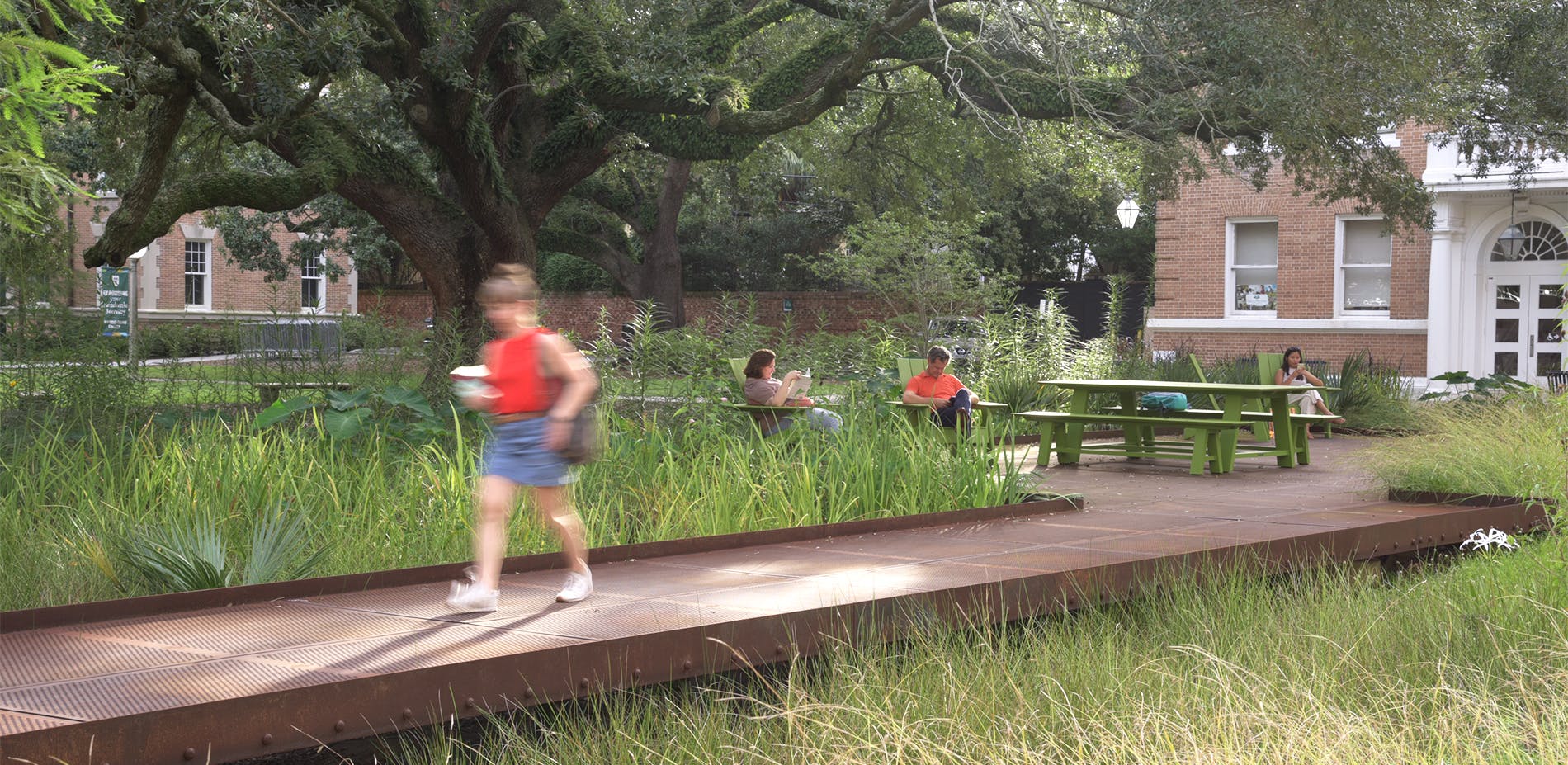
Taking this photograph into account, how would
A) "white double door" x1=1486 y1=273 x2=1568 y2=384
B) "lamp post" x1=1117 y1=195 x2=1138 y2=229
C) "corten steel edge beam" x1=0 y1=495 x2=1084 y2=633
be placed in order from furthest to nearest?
"white double door" x1=1486 y1=273 x2=1568 y2=384, "lamp post" x1=1117 y1=195 x2=1138 y2=229, "corten steel edge beam" x1=0 y1=495 x2=1084 y2=633

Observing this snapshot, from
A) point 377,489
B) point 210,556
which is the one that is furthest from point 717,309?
point 210,556

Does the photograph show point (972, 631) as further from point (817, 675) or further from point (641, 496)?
point (641, 496)

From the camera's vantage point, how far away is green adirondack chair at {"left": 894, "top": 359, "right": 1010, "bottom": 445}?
9102 millimetres

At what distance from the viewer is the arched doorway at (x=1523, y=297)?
82.1 ft

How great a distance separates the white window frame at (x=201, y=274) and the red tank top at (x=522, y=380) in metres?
40.2

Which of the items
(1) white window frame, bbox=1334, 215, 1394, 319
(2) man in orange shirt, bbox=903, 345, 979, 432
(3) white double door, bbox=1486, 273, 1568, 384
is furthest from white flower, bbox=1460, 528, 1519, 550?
(1) white window frame, bbox=1334, 215, 1394, 319

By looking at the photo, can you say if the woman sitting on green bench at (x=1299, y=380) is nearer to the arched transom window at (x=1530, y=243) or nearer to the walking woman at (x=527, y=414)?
the walking woman at (x=527, y=414)

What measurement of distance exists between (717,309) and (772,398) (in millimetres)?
27078

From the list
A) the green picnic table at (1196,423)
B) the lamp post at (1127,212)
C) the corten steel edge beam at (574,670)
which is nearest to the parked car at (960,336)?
the lamp post at (1127,212)

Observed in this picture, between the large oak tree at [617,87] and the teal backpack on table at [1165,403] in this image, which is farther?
the teal backpack on table at [1165,403]

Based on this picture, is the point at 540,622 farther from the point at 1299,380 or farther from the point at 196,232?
the point at 196,232

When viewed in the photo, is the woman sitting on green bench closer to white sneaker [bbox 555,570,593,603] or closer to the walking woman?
white sneaker [bbox 555,570,593,603]

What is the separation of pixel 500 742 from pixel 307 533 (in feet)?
Result: 7.90

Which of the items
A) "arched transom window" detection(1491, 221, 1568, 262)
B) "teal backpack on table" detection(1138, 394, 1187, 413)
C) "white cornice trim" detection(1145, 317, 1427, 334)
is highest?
"arched transom window" detection(1491, 221, 1568, 262)
